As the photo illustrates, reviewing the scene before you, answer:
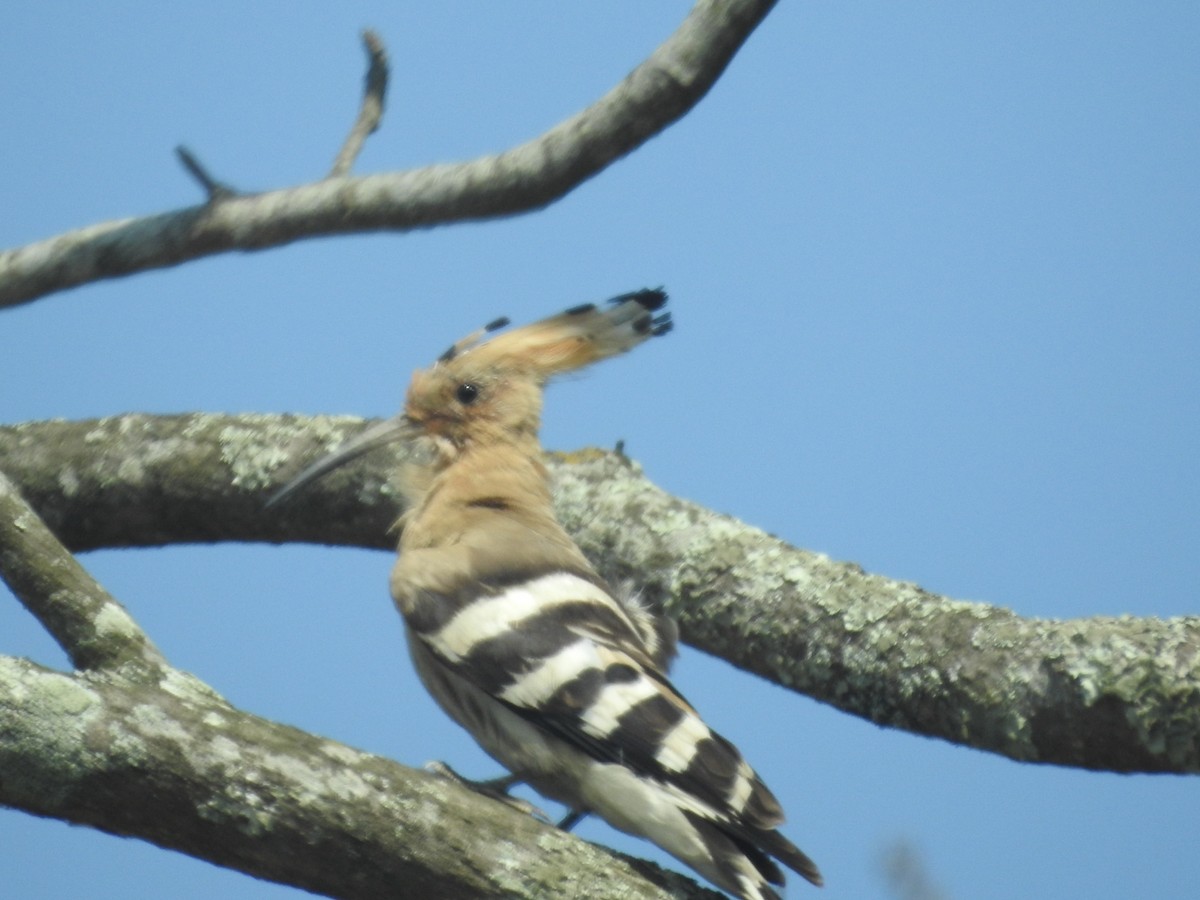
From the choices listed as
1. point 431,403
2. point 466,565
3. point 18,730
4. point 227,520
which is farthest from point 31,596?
point 431,403

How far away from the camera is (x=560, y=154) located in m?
2.57

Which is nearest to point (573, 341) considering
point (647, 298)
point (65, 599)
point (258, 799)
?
point (647, 298)

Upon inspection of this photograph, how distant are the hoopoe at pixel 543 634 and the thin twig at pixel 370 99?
18.6 inches

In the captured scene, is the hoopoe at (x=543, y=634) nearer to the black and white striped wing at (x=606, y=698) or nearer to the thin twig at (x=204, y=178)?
the black and white striped wing at (x=606, y=698)

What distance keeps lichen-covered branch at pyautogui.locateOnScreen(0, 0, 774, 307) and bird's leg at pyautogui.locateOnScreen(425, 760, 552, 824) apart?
96cm

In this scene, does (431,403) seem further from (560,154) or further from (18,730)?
(18,730)

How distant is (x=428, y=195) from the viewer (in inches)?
110

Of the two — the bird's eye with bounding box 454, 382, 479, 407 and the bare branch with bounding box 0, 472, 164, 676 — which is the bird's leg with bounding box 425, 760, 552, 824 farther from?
the bird's eye with bounding box 454, 382, 479, 407

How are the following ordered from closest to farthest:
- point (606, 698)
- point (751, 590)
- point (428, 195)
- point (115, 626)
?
point (115, 626) < point (606, 698) < point (751, 590) < point (428, 195)

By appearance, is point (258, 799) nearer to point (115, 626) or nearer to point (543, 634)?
point (115, 626)

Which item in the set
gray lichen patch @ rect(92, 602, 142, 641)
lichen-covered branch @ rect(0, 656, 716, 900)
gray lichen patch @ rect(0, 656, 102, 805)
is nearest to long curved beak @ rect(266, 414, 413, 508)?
gray lichen patch @ rect(92, 602, 142, 641)

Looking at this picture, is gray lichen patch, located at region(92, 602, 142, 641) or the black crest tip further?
the black crest tip

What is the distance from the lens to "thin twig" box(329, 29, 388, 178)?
319cm

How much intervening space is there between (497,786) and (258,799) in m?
0.74
